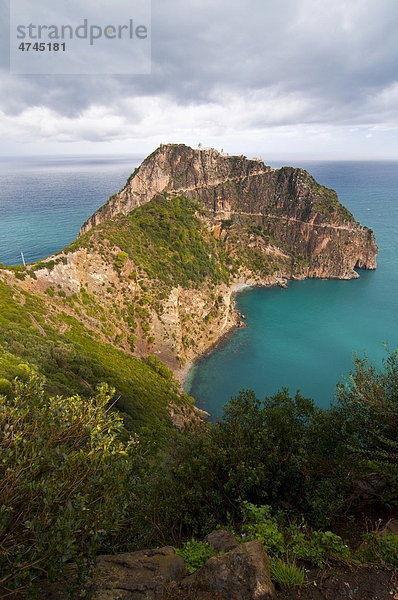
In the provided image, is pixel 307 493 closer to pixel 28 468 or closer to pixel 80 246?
pixel 28 468

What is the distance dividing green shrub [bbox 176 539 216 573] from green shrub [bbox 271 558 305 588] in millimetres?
1983

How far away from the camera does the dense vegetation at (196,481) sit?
584 centimetres

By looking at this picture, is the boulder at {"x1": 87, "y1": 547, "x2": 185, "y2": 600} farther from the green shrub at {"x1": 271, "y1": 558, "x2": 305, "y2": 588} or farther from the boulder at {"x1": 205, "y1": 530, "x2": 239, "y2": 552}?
the green shrub at {"x1": 271, "y1": 558, "x2": 305, "y2": 588}

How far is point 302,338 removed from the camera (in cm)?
6219

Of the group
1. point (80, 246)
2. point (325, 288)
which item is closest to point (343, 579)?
point (80, 246)

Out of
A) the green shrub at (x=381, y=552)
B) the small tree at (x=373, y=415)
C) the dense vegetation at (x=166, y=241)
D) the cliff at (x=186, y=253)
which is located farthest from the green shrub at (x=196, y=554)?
the dense vegetation at (x=166, y=241)

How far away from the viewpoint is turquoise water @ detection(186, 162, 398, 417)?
4884 cm

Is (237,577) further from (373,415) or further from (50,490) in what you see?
(373,415)

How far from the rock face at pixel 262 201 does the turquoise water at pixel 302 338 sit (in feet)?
30.6

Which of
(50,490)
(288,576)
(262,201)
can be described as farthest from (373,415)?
(262,201)

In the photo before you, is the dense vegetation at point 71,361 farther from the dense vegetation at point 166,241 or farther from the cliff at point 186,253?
the dense vegetation at point 166,241

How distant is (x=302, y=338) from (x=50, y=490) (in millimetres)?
62226

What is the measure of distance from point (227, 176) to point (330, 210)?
3799 centimetres

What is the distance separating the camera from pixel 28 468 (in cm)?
658
